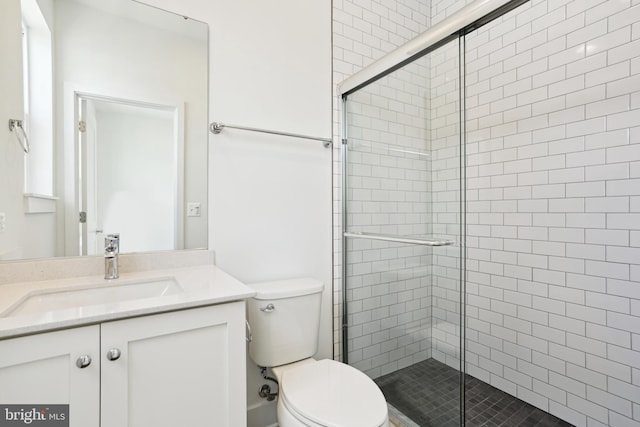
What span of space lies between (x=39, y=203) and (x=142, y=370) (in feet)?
2.58

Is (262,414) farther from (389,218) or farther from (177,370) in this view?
(389,218)

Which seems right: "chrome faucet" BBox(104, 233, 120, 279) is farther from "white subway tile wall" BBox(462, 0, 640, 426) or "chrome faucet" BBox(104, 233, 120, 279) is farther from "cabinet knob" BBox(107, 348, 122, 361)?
"white subway tile wall" BBox(462, 0, 640, 426)

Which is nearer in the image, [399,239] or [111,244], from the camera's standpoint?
[111,244]

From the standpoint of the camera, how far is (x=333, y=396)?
45.4 inches

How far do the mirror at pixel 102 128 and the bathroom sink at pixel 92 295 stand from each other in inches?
8.2

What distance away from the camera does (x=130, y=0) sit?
52.7 inches

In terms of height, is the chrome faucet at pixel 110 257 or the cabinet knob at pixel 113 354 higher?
the chrome faucet at pixel 110 257

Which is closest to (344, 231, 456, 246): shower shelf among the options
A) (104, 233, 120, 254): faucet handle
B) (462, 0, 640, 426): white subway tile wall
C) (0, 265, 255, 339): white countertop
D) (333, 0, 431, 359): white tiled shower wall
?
(333, 0, 431, 359): white tiled shower wall

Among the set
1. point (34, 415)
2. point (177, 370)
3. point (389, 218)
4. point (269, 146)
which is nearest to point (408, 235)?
point (389, 218)

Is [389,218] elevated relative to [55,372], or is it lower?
elevated

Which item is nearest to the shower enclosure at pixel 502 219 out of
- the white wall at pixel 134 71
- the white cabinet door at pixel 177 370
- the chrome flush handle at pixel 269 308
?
the chrome flush handle at pixel 269 308

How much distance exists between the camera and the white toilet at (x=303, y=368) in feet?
3.48

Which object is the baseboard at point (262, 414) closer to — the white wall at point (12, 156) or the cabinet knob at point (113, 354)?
the cabinet knob at point (113, 354)

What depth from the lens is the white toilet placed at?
106 centimetres
